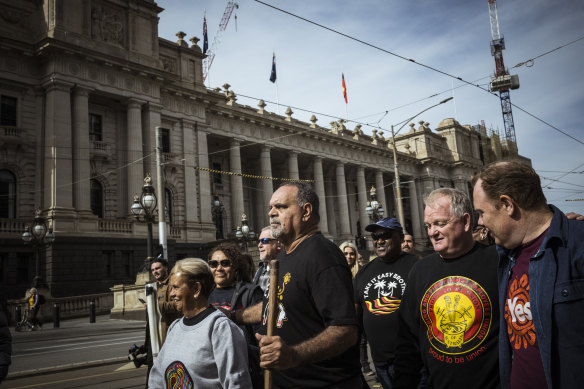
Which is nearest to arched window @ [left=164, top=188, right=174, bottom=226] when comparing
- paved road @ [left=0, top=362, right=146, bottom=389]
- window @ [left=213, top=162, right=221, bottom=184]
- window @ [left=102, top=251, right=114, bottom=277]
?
window @ [left=102, top=251, right=114, bottom=277]

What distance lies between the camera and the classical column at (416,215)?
5400cm

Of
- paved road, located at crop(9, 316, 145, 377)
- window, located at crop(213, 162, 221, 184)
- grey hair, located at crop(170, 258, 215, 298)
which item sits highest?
window, located at crop(213, 162, 221, 184)

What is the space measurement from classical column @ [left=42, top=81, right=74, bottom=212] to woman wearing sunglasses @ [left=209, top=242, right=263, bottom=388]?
2205cm

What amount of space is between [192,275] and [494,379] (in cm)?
206

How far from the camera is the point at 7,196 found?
24.2m

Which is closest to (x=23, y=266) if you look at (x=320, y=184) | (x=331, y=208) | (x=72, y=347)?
(x=72, y=347)

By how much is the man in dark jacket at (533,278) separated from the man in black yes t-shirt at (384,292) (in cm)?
178

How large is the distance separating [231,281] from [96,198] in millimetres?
25284

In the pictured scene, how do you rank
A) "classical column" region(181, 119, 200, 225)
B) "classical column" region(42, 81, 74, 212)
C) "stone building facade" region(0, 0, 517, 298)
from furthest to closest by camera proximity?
"classical column" region(181, 119, 200, 225) < "classical column" region(42, 81, 74, 212) < "stone building facade" region(0, 0, 517, 298)

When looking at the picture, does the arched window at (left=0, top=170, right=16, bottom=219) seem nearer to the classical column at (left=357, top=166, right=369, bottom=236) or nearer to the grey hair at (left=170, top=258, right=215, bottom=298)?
the grey hair at (left=170, top=258, right=215, bottom=298)

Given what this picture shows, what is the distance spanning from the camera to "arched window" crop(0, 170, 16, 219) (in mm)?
24062

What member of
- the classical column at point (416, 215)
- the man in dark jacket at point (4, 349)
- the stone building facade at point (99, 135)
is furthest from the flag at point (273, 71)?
the man in dark jacket at point (4, 349)

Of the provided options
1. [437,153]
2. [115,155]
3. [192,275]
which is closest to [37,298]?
[115,155]

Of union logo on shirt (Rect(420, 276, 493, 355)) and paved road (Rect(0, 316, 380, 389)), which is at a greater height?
union logo on shirt (Rect(420, 276, 493, 355))
